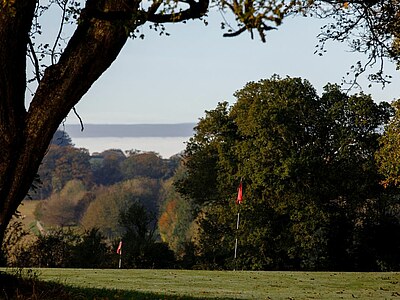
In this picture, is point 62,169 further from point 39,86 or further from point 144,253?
point 39,86

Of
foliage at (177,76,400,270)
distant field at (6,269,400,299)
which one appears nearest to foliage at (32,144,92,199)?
foliage at (177,76,400,270)

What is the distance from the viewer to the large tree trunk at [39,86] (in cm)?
938

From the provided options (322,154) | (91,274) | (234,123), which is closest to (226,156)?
(234,123)

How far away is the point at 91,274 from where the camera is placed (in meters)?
20.0

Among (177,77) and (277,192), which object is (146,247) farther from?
(177,77)

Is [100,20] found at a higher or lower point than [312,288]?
higher

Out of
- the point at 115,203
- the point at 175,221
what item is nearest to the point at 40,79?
the point at 175,221

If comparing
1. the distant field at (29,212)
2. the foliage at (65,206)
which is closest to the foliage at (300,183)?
the foliage at (65,206)

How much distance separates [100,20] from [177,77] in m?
44.7

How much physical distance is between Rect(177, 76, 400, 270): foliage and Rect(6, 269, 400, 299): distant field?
35.2ft

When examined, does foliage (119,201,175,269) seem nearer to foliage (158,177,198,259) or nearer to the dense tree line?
the dense tree line

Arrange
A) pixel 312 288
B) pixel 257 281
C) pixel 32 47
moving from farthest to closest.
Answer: pixel 257 281, pixel 312 288, pixel 32 47

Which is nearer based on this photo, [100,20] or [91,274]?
[100,20]

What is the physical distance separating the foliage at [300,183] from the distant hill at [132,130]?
79.1m
